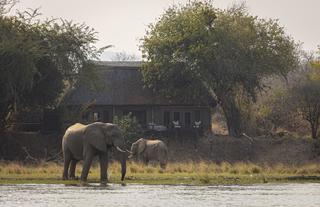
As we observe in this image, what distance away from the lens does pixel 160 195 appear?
4781 cm

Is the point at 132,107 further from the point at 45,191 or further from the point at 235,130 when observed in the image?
the point at 45,191

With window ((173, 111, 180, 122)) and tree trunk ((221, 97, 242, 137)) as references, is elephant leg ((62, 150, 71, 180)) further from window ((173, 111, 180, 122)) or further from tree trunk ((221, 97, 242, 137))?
window ((173, 111, 180, 122))

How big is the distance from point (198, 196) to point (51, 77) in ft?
125

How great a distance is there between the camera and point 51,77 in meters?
83.9

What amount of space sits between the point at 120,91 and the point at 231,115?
9.64 m

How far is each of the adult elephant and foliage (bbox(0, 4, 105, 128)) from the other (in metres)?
19.5

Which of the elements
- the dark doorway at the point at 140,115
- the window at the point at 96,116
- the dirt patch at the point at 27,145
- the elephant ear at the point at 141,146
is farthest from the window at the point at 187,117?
the elephant ear at the point at 141,146

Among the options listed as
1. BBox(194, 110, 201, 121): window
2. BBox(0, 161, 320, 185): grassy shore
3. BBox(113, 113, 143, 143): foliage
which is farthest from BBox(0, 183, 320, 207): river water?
BBox(194, 110, 201, 121): window

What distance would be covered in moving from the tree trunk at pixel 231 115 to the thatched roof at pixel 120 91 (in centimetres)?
409

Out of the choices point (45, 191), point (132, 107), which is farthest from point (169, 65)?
point (45, 191)

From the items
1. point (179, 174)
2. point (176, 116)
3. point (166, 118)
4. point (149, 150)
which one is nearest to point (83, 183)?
point (179, 174)

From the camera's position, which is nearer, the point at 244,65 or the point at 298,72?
the point at 244,65

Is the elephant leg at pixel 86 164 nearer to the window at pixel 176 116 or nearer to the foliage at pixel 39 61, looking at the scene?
the foliage at pixel 39 61

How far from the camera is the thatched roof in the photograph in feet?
312
